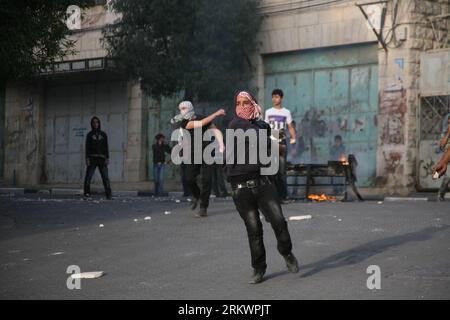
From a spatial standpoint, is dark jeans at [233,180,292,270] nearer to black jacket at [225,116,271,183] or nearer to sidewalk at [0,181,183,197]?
black jacket at [225,116,271,183]

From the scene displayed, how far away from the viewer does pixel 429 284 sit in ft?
21.2

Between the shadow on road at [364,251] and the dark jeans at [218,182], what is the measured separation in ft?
30.6

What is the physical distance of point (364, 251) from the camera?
8406 mm

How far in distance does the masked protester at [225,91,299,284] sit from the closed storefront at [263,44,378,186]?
49.9ft

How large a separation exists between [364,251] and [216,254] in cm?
154

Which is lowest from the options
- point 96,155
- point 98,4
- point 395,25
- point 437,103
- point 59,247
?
point 59,247

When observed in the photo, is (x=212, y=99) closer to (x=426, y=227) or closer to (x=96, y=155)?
(x=96, y=155)

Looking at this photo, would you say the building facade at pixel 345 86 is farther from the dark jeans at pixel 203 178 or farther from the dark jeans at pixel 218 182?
the dark jeans at pixel 203 178

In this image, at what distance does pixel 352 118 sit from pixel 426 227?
1230 centimetres

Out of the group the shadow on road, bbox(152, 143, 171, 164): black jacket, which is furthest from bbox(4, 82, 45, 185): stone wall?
the shadow on road

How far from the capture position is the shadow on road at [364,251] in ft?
25.0

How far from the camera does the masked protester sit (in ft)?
22.8

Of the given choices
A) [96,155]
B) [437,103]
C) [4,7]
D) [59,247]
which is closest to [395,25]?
[437,103]

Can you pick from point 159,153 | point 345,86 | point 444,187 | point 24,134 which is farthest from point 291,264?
point 24,134
